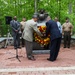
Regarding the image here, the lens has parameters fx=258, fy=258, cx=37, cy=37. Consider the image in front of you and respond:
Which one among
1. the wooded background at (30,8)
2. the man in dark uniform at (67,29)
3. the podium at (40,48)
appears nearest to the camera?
the podium at (40,48)

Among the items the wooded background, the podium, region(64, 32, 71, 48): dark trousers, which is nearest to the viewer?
the podium

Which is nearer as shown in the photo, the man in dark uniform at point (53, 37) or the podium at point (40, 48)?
the man in dark uniform at point (53, 37)

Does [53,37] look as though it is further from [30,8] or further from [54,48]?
[30,8]

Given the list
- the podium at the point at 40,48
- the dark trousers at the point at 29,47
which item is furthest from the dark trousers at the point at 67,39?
the dark trousers at the point at 29,47

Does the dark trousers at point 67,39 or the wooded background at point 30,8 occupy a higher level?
the wooded background at point 30,8

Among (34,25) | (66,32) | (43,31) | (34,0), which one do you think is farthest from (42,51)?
(34,0)

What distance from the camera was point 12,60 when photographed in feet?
32.1

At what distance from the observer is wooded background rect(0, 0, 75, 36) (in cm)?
1806

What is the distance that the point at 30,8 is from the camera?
18.8 meters

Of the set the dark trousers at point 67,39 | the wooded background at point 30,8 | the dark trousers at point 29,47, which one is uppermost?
the wooded background at point 30,8

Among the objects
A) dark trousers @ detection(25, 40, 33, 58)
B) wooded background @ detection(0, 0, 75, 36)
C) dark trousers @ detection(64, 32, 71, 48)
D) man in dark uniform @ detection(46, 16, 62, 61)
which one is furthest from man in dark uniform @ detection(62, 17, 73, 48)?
dark trousers @ detection(25, 40, 33, 58)

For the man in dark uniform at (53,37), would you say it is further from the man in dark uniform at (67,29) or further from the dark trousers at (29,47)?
the man in dark uniform at (67,29)

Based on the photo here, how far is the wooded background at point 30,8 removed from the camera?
1806cm

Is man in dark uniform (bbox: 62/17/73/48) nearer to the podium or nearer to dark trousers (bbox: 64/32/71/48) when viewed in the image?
dark trousers (bbox: 64/32/71/48)
